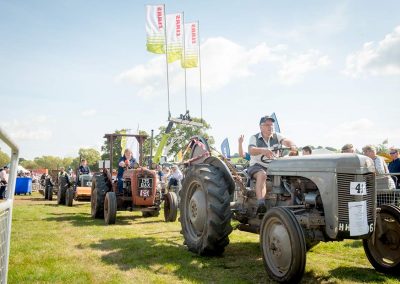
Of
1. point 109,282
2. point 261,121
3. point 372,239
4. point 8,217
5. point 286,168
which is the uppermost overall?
point 261,121

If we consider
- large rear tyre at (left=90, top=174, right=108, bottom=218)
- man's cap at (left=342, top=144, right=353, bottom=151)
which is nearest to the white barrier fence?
man's cap at (left=342, top=144, right=353, bottom=151)

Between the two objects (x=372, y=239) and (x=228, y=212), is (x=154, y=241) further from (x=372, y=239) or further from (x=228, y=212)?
(x=372, y=239)

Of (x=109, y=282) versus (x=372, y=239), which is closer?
(x=109, y=282)

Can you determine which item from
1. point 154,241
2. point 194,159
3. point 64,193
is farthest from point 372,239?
point 64,193

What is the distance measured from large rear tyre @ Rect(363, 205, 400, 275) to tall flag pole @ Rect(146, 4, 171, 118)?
14.0m

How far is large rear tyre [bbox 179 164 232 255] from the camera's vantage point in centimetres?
502

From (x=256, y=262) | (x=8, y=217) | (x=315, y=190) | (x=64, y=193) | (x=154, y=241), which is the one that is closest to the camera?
(x=8, y=217)

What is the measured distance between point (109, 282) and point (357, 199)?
2718mm

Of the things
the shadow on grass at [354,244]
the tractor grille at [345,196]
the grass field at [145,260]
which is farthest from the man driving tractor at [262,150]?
the shadow on grass at [354,244]

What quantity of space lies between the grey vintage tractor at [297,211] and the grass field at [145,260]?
1.01 feet

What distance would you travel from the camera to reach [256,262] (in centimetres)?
501

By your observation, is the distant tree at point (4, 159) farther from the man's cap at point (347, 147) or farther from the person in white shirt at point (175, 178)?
the person in white shirt at point (175, 178)

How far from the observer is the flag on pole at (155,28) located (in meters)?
17.2

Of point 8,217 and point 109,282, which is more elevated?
point 8,217
